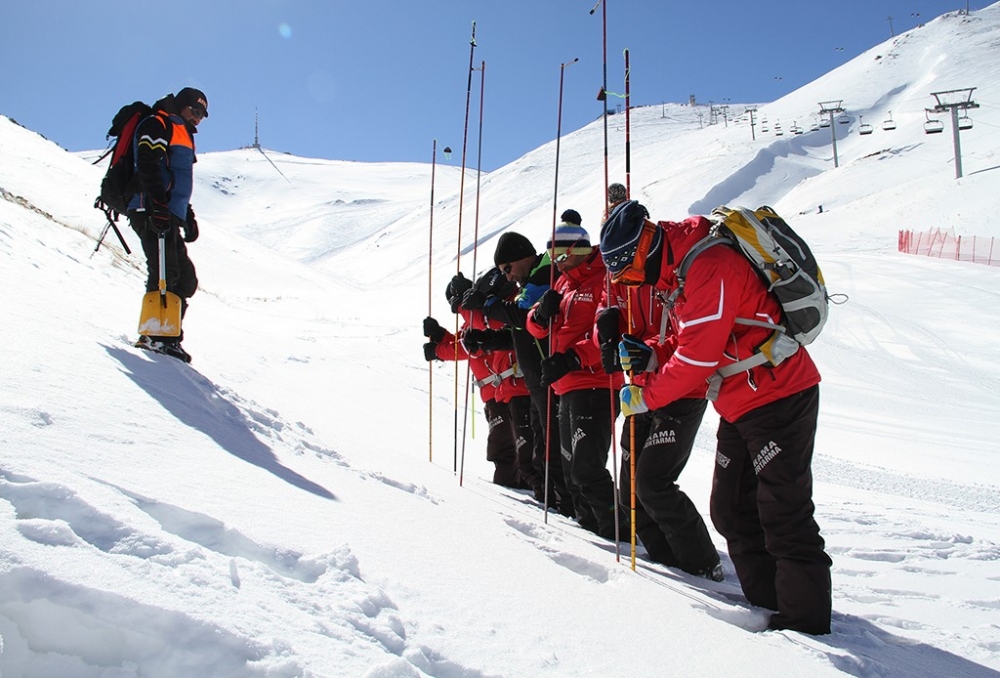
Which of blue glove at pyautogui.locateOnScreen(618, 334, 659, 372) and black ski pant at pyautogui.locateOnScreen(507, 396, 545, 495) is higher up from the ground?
blue glove at pyautogui.locateOnScreen(618, 334, 659, 372)

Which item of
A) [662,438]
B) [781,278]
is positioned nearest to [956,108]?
[662,438]

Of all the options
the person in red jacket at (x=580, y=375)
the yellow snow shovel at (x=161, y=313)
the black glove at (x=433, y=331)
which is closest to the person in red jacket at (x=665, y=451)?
the person in red jacket at (x=580, y=375)

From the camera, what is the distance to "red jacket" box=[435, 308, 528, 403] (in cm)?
593

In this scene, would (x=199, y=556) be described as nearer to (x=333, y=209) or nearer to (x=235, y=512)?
(x=235, y=512)

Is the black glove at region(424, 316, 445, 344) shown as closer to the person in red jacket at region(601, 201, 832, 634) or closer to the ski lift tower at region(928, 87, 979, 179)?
the person in red jacket at region(601, 201, 832, 634)

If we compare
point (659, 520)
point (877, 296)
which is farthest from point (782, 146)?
point (659, 520)

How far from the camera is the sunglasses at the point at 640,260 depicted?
332 cm

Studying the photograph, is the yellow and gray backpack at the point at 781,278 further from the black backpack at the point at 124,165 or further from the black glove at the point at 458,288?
the black backpack at the point at 124,165

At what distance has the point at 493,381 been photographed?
607 centimetres

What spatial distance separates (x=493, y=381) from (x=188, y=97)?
322 cm

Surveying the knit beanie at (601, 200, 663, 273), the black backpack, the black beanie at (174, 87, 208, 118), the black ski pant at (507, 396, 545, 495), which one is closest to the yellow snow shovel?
the black backpack

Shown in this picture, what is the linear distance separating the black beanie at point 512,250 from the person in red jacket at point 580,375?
0.65 meters

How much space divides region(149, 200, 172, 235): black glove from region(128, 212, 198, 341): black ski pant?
0.08 metres

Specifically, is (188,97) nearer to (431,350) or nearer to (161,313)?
(161,313)
